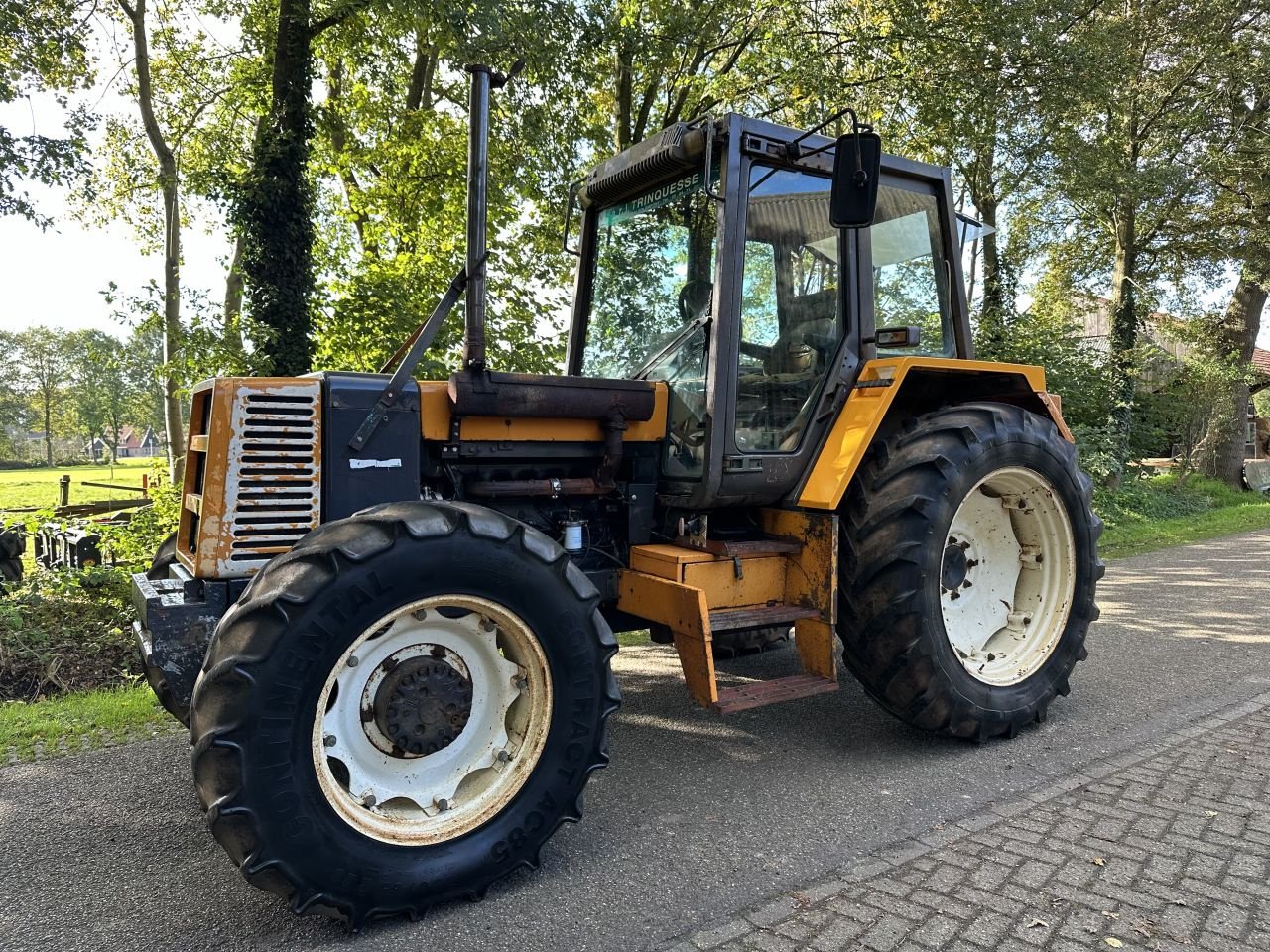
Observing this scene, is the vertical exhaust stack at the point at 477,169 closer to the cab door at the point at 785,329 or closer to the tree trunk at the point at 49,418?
the cab door at the point at 785,329

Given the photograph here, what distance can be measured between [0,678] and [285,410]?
12.5ft

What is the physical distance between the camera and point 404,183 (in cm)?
1103

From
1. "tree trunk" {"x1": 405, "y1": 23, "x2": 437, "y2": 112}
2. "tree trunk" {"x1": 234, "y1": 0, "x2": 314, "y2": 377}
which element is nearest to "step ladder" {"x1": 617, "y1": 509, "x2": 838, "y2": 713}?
"tree trunk" {"x1": 234, "y1": 0, "x2": 314, "y2": 377}

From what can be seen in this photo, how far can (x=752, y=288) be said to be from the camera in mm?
3766

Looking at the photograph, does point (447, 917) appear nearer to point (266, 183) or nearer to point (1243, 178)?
point (266, 183)

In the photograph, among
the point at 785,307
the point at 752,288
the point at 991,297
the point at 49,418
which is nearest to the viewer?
Answer: the point at 752,288

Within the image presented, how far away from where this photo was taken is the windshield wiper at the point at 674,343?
12.3ft

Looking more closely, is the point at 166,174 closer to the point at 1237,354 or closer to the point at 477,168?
the point at 477,168

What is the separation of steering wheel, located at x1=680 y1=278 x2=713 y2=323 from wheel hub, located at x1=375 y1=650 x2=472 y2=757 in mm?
1928

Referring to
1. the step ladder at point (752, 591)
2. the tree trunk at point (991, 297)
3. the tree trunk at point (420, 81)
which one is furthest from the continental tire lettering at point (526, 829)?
the tree trunk at point (991, 297)

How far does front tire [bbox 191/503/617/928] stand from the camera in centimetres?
224

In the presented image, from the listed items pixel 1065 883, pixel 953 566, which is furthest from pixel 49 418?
pixel 1065 883

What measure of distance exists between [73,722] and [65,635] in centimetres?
205

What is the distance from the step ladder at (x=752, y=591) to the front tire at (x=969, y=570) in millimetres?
118
